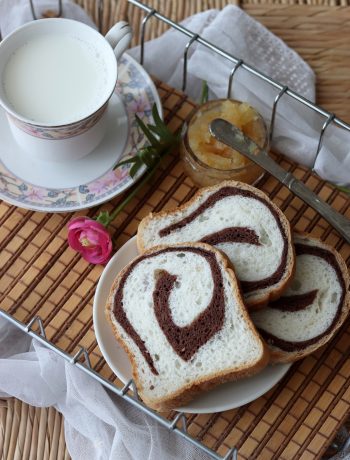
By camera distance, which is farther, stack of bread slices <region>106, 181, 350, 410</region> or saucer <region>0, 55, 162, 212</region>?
saucer <region>0, 55, 162, 212</region>

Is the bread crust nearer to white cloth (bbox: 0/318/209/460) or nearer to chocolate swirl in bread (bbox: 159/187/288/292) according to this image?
chocolate swirl in bread (bbox: 159/187/288/292)

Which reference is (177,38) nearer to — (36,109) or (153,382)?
(36,109)

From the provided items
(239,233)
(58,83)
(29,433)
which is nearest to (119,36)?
(58,83)

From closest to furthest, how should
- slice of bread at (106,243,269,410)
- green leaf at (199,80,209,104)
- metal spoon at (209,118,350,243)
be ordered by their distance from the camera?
slice of bread at (106,243,269,410), metal spoon at (209,118,350,243), green leaf at (199,80,209,104)

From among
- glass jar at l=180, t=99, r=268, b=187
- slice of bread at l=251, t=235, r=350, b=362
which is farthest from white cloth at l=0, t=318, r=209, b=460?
glass jar at l=180, t=99, r=268, b=187

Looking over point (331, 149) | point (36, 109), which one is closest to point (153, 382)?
point (36, 109)

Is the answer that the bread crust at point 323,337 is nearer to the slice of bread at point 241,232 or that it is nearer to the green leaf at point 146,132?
the slice of bread at point 241,232

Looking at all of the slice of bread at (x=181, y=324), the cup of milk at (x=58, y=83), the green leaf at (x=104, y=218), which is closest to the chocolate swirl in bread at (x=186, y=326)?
the slice of bread at (x=181, y=324)

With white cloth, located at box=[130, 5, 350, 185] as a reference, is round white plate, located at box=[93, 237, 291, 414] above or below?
below
